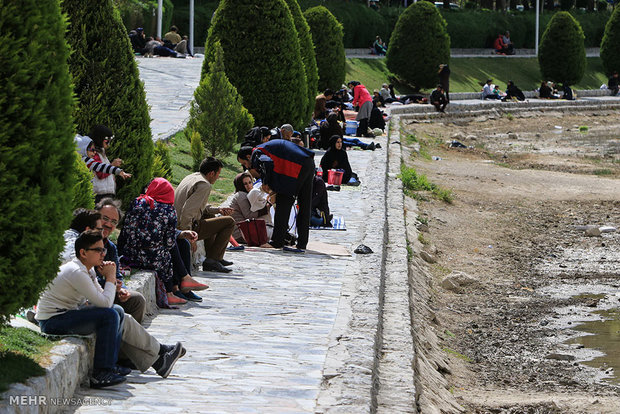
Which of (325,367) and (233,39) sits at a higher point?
(233,39)

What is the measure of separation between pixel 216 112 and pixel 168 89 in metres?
8.18

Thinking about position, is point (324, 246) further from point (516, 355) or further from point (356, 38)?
point (356, 38)

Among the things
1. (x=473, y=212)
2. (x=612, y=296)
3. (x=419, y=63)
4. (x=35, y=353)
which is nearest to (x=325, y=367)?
(x=35, y=353)

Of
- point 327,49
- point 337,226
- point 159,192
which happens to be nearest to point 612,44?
point 327,49

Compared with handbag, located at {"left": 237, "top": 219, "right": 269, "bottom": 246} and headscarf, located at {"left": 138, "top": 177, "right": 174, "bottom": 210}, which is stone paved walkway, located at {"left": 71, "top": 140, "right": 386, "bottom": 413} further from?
headscarf, located at {"left": 138, "top": 177, "right": 174, "bottom": 210}

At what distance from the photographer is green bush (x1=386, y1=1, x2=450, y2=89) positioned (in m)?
38.9

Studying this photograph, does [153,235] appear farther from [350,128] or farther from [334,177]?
[350,128]

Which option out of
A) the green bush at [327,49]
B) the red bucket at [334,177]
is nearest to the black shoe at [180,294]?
the red bucket at [334,177]

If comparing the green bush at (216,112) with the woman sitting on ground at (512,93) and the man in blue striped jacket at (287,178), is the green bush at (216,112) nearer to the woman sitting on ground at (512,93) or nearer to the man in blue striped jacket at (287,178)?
the man in blue striped jacket at (287,178)

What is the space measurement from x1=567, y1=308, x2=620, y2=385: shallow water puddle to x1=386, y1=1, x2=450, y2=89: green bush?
28.5m

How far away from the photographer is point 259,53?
18625mm

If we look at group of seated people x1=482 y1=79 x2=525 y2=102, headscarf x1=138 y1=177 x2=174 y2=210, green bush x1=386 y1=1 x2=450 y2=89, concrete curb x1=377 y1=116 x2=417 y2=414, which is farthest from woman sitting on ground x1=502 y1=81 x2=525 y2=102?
headscarf x1=138 y1=177 x2=174 y2=210

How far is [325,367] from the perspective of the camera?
636 cm

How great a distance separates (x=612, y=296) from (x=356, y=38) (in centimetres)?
3648
